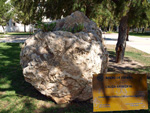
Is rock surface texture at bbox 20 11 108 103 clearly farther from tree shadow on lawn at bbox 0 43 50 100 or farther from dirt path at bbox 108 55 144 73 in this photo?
dirt path at bbox 108 55 144 73

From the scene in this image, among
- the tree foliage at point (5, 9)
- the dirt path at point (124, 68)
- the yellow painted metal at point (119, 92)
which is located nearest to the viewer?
the yellow painted metal at point (119, 92)

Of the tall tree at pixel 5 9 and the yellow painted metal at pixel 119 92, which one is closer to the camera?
the yellow painted metal at pixel 119 92

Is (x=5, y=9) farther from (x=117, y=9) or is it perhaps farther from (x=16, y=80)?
(x=16, y=80)

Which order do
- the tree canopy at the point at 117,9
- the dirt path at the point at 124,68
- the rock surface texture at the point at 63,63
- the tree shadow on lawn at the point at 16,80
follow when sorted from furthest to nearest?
the dirt path at the point at 124,68 < the tree canopy at the point at 117,9 < the tree shadow on lawn at the point at 16,80 < the rock surface texture at the point at 63,63

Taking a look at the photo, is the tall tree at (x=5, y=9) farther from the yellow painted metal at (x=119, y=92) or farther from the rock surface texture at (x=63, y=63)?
the yellow painted metal at (x=119, y=92)

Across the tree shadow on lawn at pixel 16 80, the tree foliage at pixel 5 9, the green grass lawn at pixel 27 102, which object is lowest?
the green grass lawn at pixel 27 102

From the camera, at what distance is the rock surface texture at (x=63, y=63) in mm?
3012

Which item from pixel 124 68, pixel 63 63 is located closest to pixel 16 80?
pixel 63 63

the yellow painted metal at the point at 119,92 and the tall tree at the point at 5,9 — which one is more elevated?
the tall tree at the point at 5,9

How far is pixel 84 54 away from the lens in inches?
119

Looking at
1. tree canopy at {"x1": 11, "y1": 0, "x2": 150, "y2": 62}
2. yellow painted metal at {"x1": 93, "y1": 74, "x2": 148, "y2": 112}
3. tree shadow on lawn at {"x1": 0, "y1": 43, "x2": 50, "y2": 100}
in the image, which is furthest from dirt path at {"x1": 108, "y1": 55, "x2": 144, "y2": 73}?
yellow painted metal at {"x1": 93, "y1": 74, "x2": 148, "y2": 112}

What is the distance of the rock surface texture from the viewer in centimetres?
301

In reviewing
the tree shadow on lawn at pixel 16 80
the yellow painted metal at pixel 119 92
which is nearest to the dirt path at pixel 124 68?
the tree shadow on lawn at pixel 16 80

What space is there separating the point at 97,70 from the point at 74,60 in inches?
22.9
